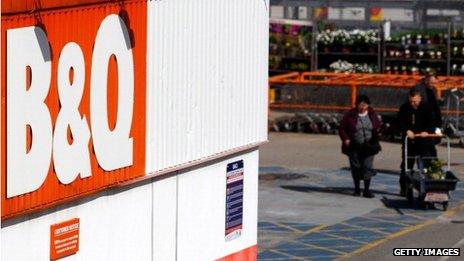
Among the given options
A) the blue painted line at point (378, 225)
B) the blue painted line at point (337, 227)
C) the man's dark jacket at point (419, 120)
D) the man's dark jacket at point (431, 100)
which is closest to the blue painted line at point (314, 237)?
the blue painted line at point (337, 227)

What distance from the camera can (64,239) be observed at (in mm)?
11039

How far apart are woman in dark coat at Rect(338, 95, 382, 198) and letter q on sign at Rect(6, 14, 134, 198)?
35.3ft

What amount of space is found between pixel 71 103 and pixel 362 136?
471 inches

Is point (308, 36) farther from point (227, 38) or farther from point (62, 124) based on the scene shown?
point (62, 124)

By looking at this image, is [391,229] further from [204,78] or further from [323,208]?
A: [204,78]

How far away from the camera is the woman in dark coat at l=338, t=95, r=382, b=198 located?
22.3m

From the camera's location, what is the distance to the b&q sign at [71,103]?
10.1m

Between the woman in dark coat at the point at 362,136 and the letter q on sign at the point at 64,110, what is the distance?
10764 millimetres

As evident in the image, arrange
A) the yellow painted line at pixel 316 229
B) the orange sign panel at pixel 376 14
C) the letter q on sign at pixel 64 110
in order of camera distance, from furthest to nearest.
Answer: the orange sign panel at pixel 376 14 → the yellow painted line at pixel 316 229 → the letter q on sign at pixel 64 110

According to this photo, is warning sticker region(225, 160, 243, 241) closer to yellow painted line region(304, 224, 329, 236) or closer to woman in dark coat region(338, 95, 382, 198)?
yellow painted line region(304, 224, 329, 236)

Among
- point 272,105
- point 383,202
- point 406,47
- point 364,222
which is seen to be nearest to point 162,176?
point 364,222

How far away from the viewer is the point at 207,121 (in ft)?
44.4

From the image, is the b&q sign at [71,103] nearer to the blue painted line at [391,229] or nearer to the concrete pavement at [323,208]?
the concrete pavement at [323,208]

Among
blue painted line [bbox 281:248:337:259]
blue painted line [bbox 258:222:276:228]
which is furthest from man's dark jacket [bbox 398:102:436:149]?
blue painted line [bbox 281:248:337:259]
